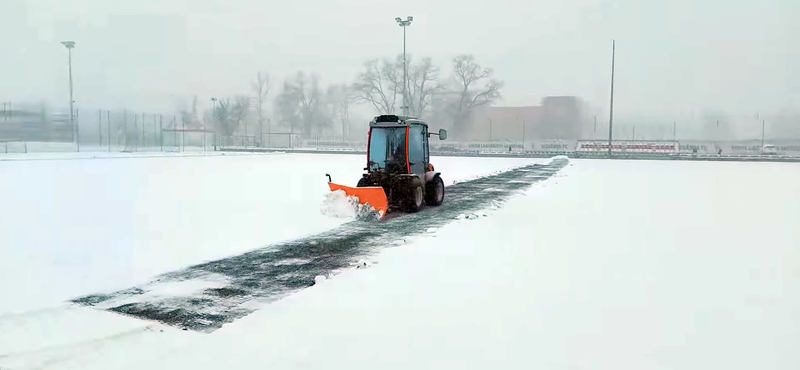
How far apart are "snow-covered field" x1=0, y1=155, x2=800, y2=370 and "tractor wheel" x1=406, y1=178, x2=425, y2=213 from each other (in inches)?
68.5

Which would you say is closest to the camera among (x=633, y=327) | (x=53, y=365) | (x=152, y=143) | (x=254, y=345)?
(x=53, y=365)

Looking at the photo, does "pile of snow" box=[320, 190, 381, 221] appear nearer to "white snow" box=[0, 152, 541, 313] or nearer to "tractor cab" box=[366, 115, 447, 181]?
"white snow" box=[0, 152, 541, 313]

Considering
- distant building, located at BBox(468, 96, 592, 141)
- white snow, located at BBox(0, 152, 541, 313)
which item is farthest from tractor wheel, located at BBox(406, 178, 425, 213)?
distant building, located at BBox(468, 96, 592, 141)

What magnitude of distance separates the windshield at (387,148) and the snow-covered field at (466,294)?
227 cm

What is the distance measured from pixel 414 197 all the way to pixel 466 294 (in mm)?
7101

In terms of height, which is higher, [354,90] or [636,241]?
[354,90]

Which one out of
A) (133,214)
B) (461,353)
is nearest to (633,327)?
(461,353)

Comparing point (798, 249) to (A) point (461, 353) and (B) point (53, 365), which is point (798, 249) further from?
(B) point (53, 365)

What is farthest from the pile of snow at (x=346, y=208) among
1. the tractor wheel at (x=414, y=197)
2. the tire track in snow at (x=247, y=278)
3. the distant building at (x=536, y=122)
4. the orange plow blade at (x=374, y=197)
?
the distant building at (x=536, y=122)

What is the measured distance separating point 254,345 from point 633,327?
3.30 meters

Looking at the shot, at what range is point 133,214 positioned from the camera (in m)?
12.3

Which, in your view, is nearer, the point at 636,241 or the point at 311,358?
the point at 311,358

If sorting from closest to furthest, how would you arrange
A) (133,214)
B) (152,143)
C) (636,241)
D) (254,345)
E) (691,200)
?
(254,345), (636,241), (133,214), (691,200), (152,143)

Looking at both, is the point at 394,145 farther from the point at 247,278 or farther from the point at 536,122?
the point at 536,122
